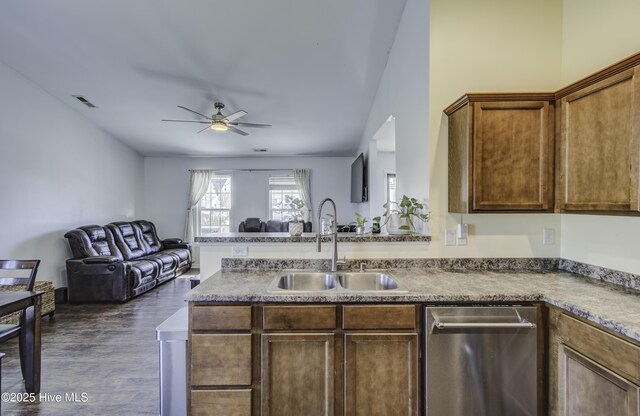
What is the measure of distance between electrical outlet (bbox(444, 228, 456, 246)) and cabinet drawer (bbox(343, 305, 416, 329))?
817mm

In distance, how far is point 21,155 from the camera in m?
4.02

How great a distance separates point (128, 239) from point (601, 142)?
6.45m

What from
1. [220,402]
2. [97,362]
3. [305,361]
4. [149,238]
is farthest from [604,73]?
[149,238]

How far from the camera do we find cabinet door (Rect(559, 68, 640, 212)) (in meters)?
1.40

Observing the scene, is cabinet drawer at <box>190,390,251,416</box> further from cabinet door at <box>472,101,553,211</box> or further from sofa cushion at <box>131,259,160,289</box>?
sofa cushion at <box>131,259,160,289</box>

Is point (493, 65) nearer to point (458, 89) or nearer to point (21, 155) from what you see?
point (458, 89)

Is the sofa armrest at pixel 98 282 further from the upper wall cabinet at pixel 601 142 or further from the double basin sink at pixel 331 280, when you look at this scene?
the upper wall cabinet at pixel 601 142

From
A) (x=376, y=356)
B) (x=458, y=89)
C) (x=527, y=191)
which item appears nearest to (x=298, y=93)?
(x=458, y=89)

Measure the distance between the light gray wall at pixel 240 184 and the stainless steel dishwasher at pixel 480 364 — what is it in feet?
17.9

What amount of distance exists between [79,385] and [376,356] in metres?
2.38

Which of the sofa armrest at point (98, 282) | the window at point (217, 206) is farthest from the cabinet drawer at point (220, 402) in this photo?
the window at point (217, 206)

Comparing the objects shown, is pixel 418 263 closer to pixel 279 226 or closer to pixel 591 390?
pixel 591 390

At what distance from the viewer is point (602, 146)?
5.09ft

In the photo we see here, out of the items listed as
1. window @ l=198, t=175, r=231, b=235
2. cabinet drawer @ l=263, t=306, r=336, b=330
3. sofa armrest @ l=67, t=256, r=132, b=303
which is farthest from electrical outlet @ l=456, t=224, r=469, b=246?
window @ l=198, t=175, r=231, b=235
